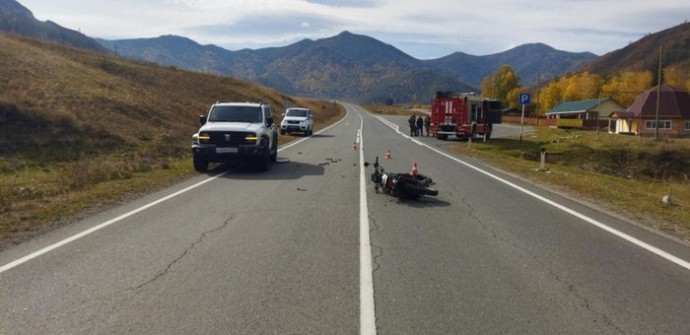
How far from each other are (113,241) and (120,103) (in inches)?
1214

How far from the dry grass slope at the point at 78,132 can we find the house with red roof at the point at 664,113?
54.3 metres

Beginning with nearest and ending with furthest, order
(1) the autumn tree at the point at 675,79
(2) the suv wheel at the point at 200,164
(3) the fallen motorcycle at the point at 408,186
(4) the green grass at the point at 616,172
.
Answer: (4) the green grass at the point at 616,172 → (3) the fallen motorcycle at the point at 408,186 → (2) the suv wheel at the point at 200,164 → (1) the autumn tree at the point at 675,79

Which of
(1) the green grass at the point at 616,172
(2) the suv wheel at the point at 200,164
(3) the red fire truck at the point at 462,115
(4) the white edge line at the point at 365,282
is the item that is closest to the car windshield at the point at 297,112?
(3) the red fire truck at the point at 462,115

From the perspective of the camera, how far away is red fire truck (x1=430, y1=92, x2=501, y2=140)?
37562 millimetres

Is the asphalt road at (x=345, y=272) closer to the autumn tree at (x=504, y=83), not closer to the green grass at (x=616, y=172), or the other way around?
the green grass at (x=616, y=172)

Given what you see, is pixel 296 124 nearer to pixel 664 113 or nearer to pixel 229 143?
pixel 229 143

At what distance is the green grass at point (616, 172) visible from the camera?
1155 centimetres

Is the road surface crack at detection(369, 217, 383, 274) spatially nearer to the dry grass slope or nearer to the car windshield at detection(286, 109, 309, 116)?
the dry grass slope

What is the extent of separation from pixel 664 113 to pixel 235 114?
240ft

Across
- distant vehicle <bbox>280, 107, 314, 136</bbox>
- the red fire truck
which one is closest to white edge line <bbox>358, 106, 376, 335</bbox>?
distant vehicle <bbox>280, 107, 314, 136</bbox>

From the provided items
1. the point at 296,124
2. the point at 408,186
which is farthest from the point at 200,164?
the point at 296,124

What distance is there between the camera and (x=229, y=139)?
16.7m

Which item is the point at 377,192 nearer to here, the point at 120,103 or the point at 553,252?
the point at 553,252

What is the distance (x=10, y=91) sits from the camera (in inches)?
1152
